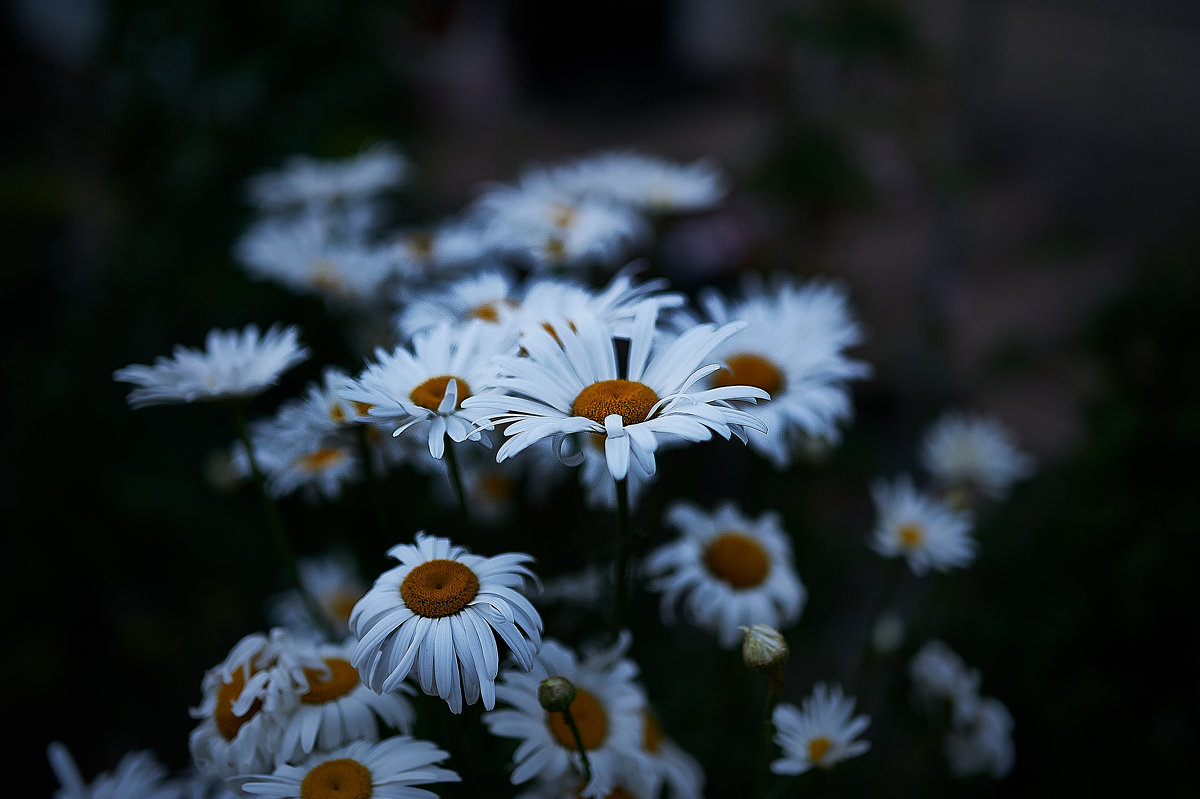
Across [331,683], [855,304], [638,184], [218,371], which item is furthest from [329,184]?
[855,304]

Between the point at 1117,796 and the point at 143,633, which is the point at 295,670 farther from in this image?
the point at 143,633

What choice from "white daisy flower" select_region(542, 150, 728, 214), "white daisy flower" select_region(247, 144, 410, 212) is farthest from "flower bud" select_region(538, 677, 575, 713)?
"white daisy flower" select_region(247, 144, 410, 212)

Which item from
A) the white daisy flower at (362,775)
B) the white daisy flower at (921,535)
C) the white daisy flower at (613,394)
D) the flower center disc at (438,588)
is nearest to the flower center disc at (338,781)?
the white daisy flower at (362,775)

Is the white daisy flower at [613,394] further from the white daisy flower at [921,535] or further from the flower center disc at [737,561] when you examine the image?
the white daisy flower at [921,535]

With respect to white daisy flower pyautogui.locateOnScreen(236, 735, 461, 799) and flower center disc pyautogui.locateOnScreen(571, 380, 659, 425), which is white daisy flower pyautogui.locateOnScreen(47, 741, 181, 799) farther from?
flower center disc pyautogui.locateOnScreen(571, 380, 659, 425)

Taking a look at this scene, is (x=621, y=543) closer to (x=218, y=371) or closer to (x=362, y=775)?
(x=362, y=775)

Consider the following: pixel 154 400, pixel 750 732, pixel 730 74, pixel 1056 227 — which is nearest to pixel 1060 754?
pixel 750 732
